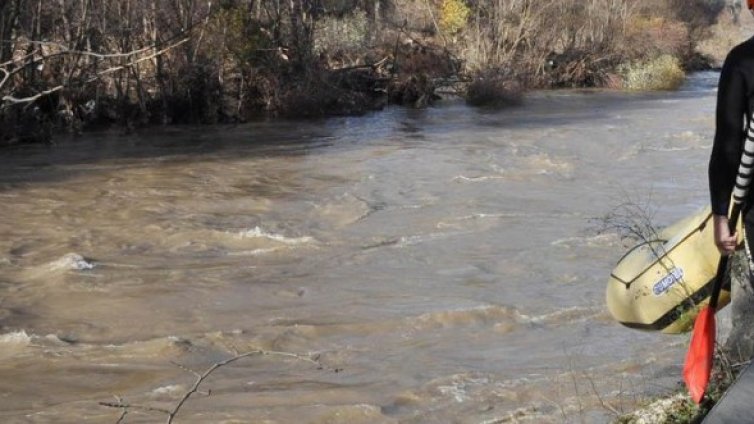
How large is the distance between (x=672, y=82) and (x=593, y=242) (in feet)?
78.9

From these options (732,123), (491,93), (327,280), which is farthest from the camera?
(491,93)

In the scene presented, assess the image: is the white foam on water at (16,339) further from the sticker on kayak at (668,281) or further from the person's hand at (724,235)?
the person's hand at (724,235)

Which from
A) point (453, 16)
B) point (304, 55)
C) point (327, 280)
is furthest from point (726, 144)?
point (453, 16)

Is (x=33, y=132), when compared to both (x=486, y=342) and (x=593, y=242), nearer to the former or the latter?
(x=593, y=242)

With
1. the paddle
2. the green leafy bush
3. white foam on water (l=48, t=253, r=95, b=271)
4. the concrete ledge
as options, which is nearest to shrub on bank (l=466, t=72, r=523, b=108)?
the green leafy bush

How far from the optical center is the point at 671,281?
498 cm

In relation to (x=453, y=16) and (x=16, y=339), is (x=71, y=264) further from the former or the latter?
(x=453, y=16)

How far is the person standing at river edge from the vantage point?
3541mm

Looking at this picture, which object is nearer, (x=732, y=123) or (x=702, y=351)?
(x=732, y=123)

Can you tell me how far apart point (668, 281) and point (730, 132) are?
1548 mm

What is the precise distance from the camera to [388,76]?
91.5 ft

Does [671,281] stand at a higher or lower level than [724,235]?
lower

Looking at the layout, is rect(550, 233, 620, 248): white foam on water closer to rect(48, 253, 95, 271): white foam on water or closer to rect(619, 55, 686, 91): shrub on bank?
rect(48, 253, 95, 271): white foam on water

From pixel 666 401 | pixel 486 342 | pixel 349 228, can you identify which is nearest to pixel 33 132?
pixel 349 228
